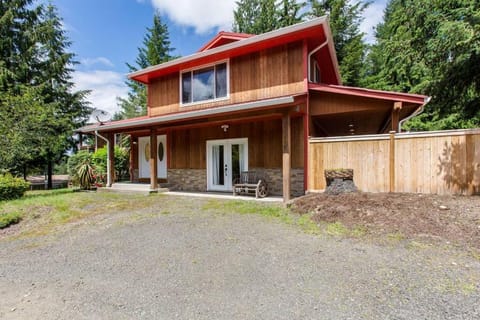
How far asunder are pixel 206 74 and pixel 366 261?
9.63m

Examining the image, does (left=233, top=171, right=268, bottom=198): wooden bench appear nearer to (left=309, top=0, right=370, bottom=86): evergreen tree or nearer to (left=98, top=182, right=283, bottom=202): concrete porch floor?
(left=98, top=182, right=283, bottom=202): concrete porch floor

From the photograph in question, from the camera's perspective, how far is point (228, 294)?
112 inches

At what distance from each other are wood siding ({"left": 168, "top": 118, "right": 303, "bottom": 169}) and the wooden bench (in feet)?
1.48

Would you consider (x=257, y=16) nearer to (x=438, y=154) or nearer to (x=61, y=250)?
(x=438, y=154)

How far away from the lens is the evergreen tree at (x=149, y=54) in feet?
92.1

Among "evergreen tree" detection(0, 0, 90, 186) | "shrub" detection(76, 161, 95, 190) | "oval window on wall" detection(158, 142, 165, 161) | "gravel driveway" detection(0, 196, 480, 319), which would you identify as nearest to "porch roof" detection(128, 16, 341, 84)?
"oval window on wall" detection(158, 142, 165, 161)

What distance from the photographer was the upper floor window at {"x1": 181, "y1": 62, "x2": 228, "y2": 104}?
10.5 m

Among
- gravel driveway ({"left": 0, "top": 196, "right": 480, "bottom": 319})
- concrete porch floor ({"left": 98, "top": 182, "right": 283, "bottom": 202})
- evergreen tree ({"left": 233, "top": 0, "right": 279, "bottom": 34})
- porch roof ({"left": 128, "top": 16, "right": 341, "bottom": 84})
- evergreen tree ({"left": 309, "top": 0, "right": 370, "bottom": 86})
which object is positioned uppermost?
evergreen tree ({"left": 233, "top": 0, "right": 279, "bottom": 34})

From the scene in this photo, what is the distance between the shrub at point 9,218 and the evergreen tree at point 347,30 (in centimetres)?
2205

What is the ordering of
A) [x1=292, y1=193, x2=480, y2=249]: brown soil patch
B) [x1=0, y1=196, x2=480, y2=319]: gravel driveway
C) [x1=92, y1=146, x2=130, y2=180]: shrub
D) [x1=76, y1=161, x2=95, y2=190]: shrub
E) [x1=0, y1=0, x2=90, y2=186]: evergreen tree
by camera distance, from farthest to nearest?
1. [x1=0, y1=0, x2=90, y2=186]: evergreen tree
2. [x1=92, y1=146, x2=130, y2=180]: shrub
3. [x1=76, y1=161, x2=95, y2=190]: shrub
4. [x1=292, y1=193, x2=480, y2=249]: brown soil patch
5. [x1=0, y1=196, x2=480, y2=319]: gravel driveway

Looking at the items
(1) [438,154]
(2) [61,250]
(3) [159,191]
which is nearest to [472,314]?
(1) [438,154]

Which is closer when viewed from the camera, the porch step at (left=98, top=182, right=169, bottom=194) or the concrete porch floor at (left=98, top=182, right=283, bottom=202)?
the concrete porch floor at (left=98, top=182, right=283, bottom=202)

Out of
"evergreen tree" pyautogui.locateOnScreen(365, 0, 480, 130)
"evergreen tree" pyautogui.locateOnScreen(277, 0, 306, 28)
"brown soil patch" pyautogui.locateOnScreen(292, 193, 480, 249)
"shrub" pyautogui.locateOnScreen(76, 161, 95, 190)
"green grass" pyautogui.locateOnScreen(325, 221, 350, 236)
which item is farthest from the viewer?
"evergreen tree" pyautogui.locateOnScreen(277, 0, 306, 28)

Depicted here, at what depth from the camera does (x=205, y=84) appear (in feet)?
36.0
